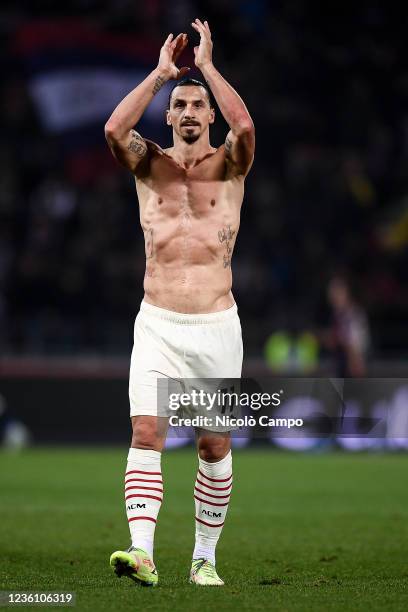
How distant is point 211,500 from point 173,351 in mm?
885

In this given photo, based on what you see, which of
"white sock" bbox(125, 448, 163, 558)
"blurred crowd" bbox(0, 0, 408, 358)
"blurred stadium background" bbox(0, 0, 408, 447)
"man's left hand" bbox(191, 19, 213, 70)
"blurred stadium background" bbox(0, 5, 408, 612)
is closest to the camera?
"white sock" bbox(125, 448, 163, 558)

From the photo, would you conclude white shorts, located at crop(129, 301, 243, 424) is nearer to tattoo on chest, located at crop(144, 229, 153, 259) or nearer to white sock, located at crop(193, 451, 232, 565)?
tattoo on chest, located at crop(144, 229, 153, 259)

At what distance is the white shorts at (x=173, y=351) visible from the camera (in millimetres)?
6223

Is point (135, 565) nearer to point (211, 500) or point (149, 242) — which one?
point (211, 500)

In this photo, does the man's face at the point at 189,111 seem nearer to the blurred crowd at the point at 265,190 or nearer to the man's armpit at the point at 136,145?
the man's armpit at the point at 136,145

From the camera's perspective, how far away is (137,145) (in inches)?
253

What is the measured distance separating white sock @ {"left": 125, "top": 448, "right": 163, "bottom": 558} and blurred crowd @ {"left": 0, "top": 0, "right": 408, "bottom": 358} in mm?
11477

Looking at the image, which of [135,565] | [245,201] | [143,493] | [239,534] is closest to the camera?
[135,565]

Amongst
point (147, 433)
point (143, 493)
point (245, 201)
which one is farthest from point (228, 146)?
point (245, 201)

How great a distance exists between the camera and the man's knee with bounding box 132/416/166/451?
616cm

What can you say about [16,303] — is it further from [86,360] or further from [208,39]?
[208,39]

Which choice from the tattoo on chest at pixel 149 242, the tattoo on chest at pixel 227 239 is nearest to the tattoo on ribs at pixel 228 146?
the tattoo on chest at pixel 227 239

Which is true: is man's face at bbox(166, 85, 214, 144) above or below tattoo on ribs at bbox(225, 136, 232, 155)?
above

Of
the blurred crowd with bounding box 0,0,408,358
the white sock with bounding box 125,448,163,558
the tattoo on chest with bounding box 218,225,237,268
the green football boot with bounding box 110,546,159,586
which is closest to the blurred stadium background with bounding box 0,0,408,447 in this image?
the blurred crowd with bounding box 0,0,408,358
